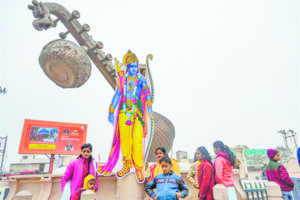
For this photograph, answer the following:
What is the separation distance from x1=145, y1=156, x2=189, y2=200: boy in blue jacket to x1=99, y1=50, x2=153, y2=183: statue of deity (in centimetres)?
107

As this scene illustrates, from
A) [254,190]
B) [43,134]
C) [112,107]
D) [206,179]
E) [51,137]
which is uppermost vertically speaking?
[43,134]

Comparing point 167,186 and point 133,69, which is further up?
point 133,69

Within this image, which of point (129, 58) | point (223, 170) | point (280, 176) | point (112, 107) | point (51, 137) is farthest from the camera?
point (51, 137)

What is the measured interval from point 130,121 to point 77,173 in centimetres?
143

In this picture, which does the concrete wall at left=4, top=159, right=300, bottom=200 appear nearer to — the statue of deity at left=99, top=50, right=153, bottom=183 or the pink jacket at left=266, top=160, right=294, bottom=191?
the statue of deity at left=99, top=50, right=153, bottom=183

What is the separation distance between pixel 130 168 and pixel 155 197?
1208 mm

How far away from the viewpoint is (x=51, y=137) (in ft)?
51.9

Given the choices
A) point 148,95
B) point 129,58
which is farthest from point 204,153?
point 129,58

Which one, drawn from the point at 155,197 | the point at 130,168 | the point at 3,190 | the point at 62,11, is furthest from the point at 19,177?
the point at 62,11

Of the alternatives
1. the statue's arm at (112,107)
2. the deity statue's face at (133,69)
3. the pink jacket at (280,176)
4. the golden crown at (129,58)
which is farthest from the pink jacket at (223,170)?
the golden crown at (129,58)

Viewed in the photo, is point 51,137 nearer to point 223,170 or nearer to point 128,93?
point 128,93

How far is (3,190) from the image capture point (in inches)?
145

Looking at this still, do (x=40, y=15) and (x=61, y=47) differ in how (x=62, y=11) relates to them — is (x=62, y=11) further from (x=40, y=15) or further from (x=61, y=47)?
(x=61, y=47)

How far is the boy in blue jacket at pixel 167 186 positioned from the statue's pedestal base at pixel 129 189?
994 mm
